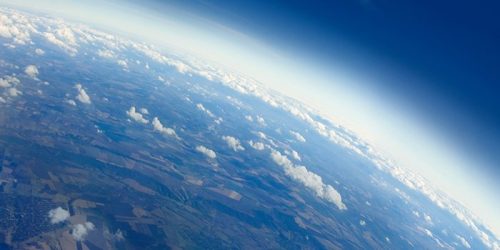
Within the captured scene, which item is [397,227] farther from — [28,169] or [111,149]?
[28,169]

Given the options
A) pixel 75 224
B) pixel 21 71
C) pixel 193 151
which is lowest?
pixel 21 71

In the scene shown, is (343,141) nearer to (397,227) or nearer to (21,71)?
(397,227)

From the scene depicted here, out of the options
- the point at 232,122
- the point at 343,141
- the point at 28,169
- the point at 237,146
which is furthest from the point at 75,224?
the point at 343,141

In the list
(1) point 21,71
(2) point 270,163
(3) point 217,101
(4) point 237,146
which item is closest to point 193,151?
(4) point 237,146

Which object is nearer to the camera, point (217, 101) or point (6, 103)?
point (6, 103)

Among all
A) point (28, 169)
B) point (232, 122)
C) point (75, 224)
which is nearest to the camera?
point (75, 224)

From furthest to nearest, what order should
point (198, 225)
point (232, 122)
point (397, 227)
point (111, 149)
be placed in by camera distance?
1. point (232, 122)
2. point (397, 227)
3. point (111, 149)
4. point (198, 225)

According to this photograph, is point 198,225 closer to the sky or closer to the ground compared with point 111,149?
closer to the sky
